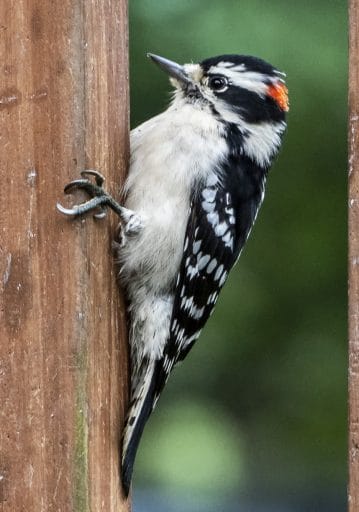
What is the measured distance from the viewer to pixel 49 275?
289 cm

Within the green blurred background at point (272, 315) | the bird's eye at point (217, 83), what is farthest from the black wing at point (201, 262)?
the green blurred background at point (272, 315)

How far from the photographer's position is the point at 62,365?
114 inches

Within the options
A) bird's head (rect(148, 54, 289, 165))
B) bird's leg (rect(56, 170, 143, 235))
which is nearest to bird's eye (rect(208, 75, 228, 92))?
bird's head (rect(148, 54, 289, 165))

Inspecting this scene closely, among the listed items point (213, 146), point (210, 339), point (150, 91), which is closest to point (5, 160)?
point (213, 146)

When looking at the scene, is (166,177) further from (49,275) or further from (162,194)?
(49,275)

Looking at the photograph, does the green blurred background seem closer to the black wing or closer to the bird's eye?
the bird's eye

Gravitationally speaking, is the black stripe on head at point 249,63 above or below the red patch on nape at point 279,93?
above

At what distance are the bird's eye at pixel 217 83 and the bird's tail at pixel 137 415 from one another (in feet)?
3.40

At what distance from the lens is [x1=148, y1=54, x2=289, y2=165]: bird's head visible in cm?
399

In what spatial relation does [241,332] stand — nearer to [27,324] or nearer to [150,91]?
[150,91]

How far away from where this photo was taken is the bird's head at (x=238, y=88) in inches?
157

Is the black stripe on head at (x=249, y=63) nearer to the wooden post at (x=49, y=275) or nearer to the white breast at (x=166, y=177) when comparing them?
the white breast at (x=166, y=177)

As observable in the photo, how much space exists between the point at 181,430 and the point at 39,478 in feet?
6.92

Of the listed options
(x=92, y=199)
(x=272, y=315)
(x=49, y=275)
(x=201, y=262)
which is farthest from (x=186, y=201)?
(x=272, y=315)
